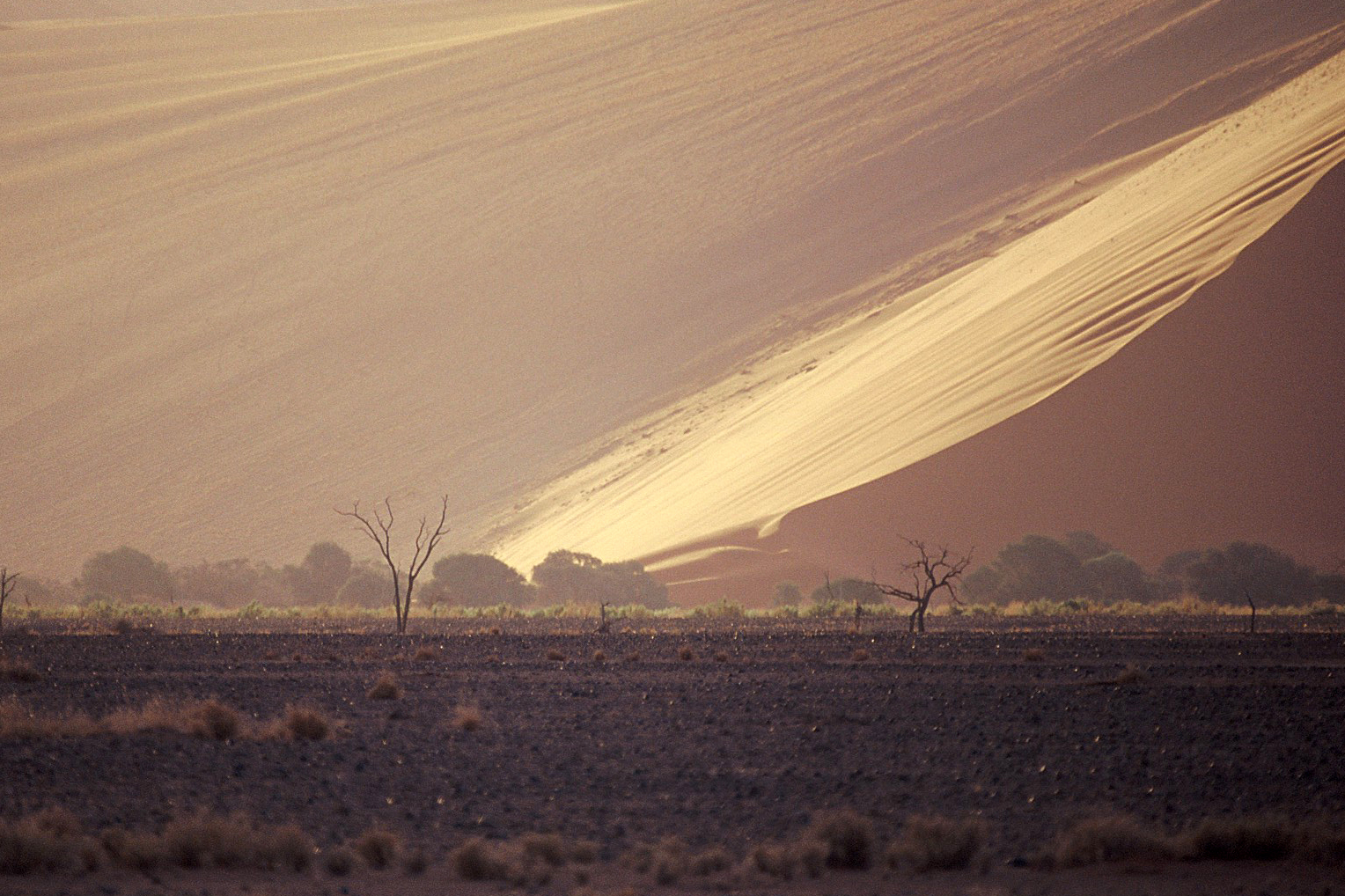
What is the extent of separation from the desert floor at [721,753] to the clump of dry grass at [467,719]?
123 mm

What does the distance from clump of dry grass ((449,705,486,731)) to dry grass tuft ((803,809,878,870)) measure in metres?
5.25

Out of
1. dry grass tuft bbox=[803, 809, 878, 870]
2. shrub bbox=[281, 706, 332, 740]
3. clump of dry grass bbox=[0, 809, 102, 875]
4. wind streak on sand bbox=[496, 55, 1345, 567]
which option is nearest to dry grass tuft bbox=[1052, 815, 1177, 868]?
dry grass tuft bbox=[803, 809, 878, 870]

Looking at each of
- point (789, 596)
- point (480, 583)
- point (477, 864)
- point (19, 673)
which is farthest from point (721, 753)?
point (480, 583)

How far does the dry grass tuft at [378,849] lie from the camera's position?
8.43 m

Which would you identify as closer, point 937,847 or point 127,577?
point 937,847

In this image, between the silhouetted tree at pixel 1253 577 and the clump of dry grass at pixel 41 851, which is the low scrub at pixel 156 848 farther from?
the silhouetted tree at pixel 1253 577

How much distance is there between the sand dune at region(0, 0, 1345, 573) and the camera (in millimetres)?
41656

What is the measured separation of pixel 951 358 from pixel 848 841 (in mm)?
32295

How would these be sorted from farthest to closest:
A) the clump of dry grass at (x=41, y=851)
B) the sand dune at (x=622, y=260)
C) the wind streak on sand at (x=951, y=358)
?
the sand dune at (x=622, y=260) → the wind streak on sand at (x=951, y=358) → the clump of dry grass at (x=41, y=851)

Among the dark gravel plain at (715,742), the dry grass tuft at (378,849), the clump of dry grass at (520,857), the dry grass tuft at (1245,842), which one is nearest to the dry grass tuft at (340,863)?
the dry grass tuft at (378,849)

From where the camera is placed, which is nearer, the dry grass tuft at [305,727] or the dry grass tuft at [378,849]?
the dry grass tuft at [378,849]

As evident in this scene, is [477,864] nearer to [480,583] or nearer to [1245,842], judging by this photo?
[1245,842]

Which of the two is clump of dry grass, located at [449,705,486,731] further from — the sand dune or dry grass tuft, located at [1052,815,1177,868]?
the sand dune

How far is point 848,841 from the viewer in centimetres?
852
